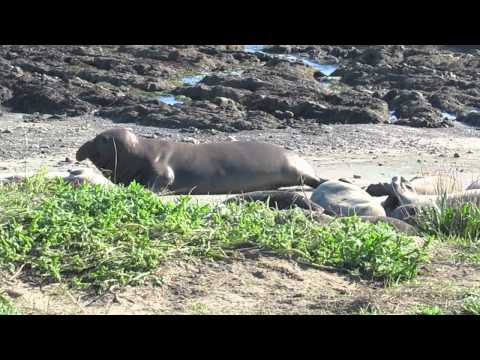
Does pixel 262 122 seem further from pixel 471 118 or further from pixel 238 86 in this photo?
pixel 471 118

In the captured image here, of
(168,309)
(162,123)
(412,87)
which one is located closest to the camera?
(168,309)

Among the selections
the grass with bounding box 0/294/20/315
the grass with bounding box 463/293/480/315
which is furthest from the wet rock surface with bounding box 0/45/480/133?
the grass with bounding box 0/294/20/315

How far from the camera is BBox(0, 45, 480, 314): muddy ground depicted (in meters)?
4.60

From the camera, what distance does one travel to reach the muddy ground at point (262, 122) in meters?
4.60

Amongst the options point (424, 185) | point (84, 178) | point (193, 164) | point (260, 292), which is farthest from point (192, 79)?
point (260, 292)

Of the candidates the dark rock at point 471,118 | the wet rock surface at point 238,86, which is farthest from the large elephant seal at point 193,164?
the dark rock at point 471,118

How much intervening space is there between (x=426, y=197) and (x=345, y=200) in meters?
0.77

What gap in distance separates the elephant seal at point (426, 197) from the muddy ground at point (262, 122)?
5.02ft

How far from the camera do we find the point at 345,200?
841 cm

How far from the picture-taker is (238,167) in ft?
36.2
